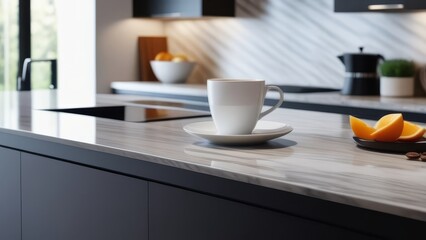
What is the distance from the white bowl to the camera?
4867 millimetres

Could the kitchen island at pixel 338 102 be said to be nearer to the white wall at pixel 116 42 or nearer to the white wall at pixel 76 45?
the white wall at pixel 116 42

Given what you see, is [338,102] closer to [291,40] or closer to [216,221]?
[291,40]

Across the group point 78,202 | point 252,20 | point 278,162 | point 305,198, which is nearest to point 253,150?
point 278,162

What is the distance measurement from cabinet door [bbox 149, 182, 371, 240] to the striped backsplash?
2756 mm

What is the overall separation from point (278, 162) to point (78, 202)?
1.92 feet

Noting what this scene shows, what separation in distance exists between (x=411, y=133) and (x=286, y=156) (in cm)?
29

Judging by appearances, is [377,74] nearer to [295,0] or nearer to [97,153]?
[295,0]

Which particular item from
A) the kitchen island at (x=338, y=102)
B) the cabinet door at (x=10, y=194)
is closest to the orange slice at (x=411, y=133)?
the cabinet door at (x=10, y=194)

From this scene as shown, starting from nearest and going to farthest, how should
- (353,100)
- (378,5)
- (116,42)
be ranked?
(353,100) → (378,5) → (116,42)

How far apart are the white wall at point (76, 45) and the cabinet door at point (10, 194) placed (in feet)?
10.1

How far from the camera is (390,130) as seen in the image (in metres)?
1.42

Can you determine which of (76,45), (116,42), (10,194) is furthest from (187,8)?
(10,194)

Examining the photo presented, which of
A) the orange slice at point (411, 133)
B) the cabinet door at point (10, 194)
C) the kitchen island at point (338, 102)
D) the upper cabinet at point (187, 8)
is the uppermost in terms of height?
the upper cabinet at point (187, 8)

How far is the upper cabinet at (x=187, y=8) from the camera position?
15.2 feet
